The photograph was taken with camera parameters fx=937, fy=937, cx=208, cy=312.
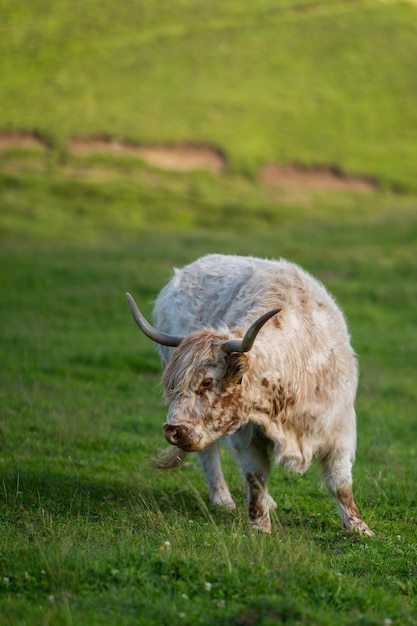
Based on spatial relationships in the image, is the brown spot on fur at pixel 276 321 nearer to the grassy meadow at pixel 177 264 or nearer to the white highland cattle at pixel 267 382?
the white highland cattle at pixel 267 382

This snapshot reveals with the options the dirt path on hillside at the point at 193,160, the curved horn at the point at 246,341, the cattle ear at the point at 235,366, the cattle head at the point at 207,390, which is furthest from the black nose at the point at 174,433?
the dirt path on hillside at the point at 193,160

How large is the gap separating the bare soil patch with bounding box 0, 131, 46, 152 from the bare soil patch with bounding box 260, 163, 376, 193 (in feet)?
37.3

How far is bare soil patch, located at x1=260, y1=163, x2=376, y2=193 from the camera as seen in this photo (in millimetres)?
45375

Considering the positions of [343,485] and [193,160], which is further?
[193,160]

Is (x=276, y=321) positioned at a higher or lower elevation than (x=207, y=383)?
higher

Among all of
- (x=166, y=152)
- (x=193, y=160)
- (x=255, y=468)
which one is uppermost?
(x=255, y=468)

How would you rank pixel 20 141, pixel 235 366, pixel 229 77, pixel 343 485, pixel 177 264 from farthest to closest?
pixel 229 77, pixel 20 141, pixel 177 264, pixel 343 485, pixel 235 366

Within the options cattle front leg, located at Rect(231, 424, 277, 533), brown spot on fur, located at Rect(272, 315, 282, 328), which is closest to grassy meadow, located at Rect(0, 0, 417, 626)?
cattle front leg, located at Rect(231, 424, 277, 533)

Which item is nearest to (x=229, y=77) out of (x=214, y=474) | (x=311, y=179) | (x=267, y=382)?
(x=311, y=179)

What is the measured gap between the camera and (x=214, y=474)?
28.4 ft

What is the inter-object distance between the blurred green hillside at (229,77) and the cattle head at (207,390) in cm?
3895

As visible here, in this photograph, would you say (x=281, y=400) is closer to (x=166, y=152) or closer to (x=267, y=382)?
(x=267, y=382)

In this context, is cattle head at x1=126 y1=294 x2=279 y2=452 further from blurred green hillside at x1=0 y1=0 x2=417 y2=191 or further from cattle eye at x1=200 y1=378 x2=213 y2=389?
blurred green hillside at x1=0 y1=0 x2=417 y2=191

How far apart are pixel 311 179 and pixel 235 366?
40.4m
